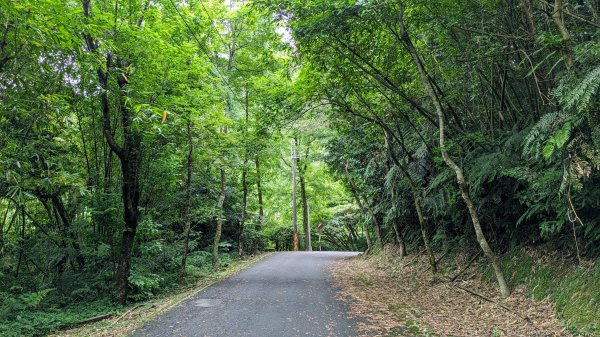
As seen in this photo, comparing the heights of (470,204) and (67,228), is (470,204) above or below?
below

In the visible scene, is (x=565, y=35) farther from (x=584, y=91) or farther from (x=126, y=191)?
(x=126, y=191)

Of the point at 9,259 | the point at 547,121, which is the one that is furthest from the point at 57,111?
the point at 9,259

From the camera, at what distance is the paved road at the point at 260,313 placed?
578 cm

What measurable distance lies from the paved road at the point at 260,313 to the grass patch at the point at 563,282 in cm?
297

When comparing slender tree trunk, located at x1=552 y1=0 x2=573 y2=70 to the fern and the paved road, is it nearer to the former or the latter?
the fern

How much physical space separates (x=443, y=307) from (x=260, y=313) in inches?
136

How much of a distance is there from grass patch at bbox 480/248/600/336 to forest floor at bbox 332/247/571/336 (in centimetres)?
16

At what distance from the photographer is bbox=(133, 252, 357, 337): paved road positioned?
578cm

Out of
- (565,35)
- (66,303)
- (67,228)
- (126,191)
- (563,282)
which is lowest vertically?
(66,303)

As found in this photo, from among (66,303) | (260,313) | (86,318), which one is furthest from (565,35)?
(66,303)

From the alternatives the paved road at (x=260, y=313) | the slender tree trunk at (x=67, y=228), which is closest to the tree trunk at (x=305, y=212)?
the paved road at (x=260, y=313)

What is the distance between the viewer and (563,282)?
221 inches

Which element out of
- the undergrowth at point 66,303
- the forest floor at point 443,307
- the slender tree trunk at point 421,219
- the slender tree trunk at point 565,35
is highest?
the slender tree trunk at point 565,35

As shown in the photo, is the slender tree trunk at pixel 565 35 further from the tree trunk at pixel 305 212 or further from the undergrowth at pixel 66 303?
the tree trunk at pixel 305 212
